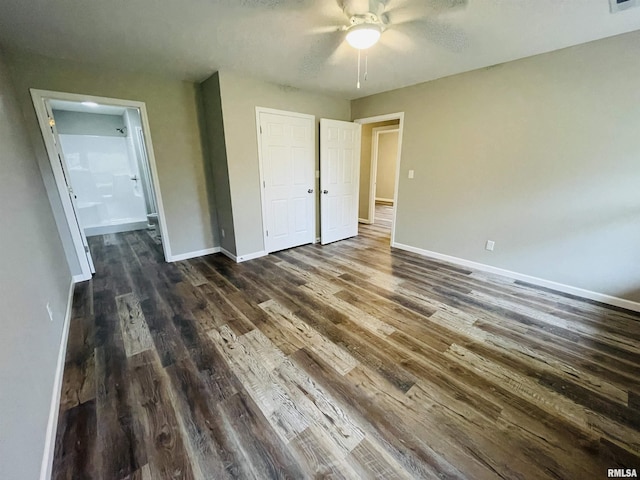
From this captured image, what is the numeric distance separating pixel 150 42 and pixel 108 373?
2809mm

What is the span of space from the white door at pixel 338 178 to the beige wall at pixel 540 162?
3.25 feet

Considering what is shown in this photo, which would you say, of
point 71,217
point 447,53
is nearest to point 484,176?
point 447,53

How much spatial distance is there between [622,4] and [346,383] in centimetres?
328

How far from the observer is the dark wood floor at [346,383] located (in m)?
1.22

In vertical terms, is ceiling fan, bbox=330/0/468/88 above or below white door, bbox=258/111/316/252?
Result: above

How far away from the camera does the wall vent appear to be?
69.7 inches

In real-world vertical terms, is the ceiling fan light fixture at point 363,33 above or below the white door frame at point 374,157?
above

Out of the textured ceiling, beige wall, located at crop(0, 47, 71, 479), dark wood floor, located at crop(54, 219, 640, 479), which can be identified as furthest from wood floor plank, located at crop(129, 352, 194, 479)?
the textured ceiling

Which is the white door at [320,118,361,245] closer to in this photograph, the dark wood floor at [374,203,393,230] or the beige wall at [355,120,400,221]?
the beige wall at [355,120,400,221]

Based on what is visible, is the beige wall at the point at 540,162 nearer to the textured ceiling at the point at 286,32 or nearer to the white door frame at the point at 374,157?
the textured ceiling at the point at 286,32

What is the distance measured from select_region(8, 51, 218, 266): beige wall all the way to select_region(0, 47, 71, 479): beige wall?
27 cm

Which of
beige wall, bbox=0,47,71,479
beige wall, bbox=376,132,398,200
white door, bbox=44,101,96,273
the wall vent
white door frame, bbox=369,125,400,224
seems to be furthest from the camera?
beige wall, bbox=376,132,398,200

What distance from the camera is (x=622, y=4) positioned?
179cm

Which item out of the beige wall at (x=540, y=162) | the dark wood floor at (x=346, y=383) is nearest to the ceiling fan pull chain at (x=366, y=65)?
the beige wall at (x=540, y=162)
